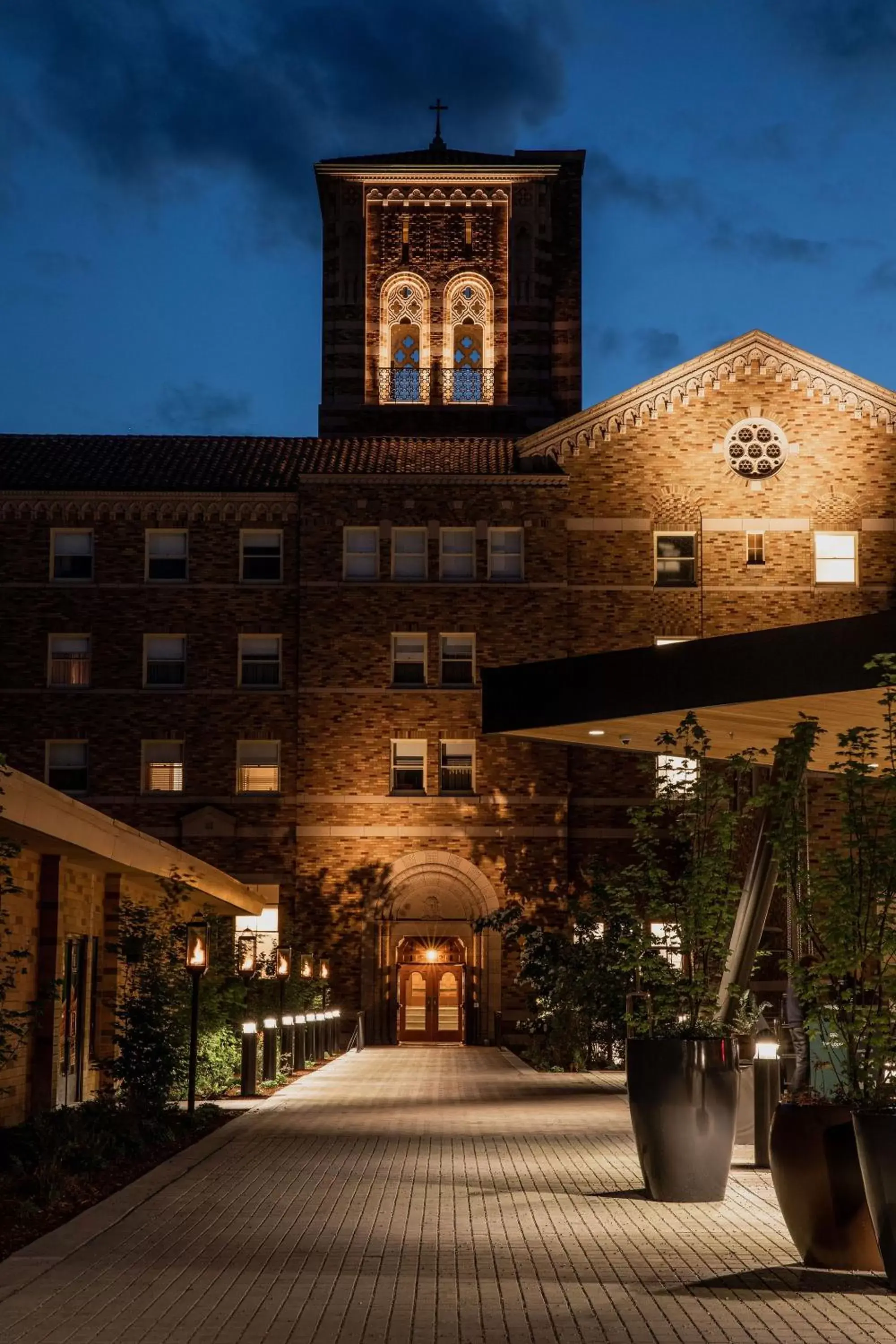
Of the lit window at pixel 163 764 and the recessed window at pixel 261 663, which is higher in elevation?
the recessed window at pixel 261 663

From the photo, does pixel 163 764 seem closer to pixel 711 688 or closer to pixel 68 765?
pixel 68 765

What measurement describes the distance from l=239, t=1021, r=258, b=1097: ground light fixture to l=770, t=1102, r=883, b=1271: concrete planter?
14.9 m

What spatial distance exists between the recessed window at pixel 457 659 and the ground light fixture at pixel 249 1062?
2193 cm

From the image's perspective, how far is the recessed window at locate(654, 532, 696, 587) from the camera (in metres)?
46.4

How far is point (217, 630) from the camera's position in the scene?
46688 mm

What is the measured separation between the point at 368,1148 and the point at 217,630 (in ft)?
97.0

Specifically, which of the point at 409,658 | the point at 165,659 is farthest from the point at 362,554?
the point at 165,659

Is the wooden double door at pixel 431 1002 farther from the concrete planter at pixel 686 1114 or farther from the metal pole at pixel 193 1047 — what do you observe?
the concrete planter at pixel 686 1114

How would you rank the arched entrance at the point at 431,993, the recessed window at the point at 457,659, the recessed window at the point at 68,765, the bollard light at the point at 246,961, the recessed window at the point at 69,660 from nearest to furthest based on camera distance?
the bollard light at the point at 246,961
the recessed window at the point at 457,659
the recessed window at the point at 68,765
the recessed window at the point at 69,660
the arched entrance at the point at 431,993

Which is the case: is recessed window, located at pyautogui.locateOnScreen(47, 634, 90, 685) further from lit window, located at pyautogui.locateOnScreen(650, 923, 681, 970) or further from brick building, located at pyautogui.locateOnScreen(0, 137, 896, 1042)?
lit window, located at pyautogui.locateOnScreen(650, 923, 681, 970)

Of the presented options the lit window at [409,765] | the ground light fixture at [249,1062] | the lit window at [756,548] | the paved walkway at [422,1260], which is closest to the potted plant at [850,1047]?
the paved walkway at [422,1260]

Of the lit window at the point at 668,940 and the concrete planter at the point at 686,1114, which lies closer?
the concrete planter at the point at 686,1114

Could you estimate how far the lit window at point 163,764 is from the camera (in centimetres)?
4634

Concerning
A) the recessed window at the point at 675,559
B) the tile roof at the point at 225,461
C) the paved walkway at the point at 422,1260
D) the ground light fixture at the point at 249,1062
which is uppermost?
the tile roof at the point at 225,461
